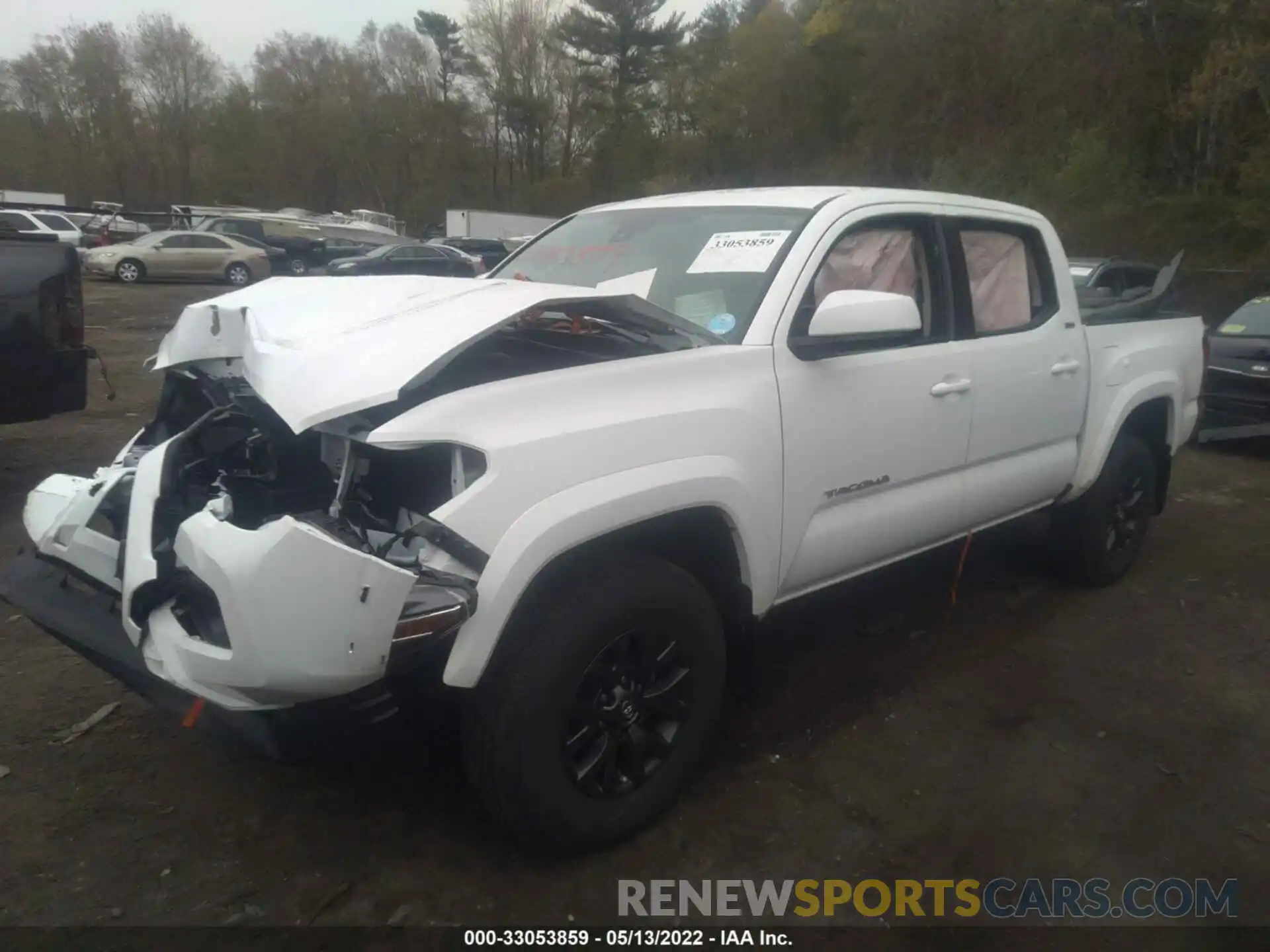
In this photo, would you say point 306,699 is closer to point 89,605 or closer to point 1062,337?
point 89,605

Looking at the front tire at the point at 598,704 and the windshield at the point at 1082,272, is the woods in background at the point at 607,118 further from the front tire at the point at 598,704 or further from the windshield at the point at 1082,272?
the front tire at the point at 598,704

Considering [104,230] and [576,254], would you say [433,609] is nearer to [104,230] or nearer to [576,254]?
[576,254]

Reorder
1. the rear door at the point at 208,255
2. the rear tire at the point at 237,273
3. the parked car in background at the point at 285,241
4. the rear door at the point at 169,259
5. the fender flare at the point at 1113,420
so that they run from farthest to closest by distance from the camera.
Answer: the parked car in background at the point at 285,241, the rear tire at the point at 237,273, the rear door at the point at 208,255, the rear door at the point at 169,259, the fender flare at the point at 1113,420

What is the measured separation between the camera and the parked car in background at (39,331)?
535 centimetres

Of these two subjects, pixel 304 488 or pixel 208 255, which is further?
pixel 208 255

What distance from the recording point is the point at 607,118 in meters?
52.7

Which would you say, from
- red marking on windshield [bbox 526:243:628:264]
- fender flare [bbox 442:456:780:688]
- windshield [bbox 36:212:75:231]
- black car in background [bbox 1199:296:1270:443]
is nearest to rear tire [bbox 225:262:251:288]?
windshield [bbox 36:212:75:231]

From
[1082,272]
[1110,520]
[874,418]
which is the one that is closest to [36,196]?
[1082,272]

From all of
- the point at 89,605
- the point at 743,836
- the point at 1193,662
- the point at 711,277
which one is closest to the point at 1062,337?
the point at 1193,662

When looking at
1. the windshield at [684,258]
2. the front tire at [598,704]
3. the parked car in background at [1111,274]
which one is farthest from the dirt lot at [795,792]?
the parked car in background at [1111,274]

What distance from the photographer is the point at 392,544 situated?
241cm

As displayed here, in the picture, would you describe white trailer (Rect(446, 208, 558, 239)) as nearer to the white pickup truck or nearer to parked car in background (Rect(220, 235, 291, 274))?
parked car in background (Rect(220, 235, 291, 274))

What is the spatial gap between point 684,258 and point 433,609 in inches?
71.9

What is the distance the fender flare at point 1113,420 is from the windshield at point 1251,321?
4.55m
